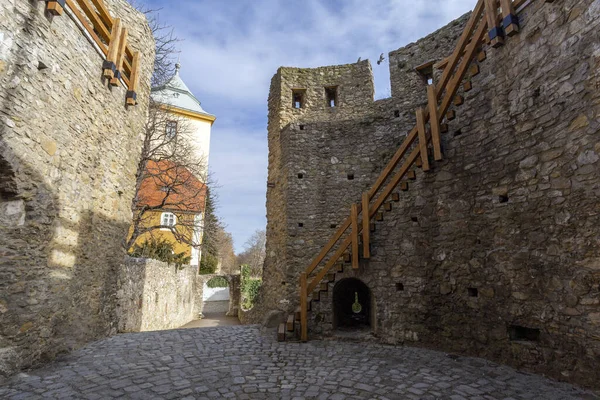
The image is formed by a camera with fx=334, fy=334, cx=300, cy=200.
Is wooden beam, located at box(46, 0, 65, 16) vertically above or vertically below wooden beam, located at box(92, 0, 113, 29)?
below

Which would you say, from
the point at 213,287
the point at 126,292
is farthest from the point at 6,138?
the point at 213,287

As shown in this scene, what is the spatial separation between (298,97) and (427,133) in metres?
5.19

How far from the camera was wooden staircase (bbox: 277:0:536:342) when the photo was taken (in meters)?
5.44

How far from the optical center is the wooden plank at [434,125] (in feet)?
20.7

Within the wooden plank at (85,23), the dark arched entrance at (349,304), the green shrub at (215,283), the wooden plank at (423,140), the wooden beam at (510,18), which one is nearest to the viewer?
the wooden plank at (85,23)

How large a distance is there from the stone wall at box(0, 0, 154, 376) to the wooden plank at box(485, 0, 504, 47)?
21.6 ft

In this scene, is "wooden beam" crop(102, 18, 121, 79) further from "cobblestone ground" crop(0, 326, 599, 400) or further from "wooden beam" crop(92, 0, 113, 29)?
"cobblestone ground" crop(0, 326, 599, 400)

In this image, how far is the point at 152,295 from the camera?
11961mm

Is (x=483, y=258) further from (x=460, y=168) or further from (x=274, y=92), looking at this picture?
(x=274, y=92)

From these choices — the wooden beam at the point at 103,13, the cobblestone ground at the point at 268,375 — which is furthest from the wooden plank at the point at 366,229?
the wooden beam at the point at 103,13

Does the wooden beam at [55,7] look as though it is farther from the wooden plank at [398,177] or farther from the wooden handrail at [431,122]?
the wooden plank at [398,177]

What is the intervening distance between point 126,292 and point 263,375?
6076 millimetres

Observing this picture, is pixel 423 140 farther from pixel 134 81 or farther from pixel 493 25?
pixel 134 81

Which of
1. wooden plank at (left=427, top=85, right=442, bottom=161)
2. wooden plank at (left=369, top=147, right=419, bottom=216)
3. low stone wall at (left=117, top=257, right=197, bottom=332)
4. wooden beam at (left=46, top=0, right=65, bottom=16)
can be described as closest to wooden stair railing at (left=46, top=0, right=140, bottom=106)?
wooden beam at (left=46, top=0, right=65, bottom=16)
